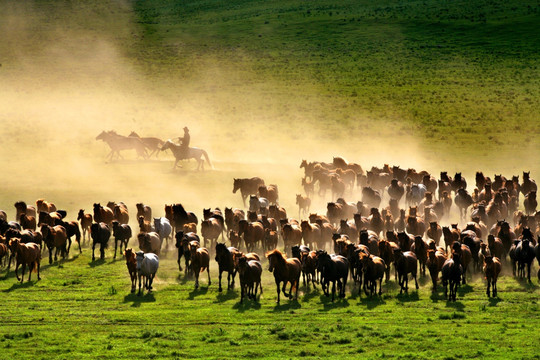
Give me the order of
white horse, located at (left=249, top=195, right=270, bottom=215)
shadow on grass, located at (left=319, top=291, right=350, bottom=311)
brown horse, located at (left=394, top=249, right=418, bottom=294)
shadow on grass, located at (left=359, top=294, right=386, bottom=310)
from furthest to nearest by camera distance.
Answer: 1. white horse, located at (left=249, top=195, right=270, bottom=215)
2. brown horse, located at (left=394, top=249, right=418, bottom=294)
3. shadow on grass, located at (left=359, top=294, right=386, bottom=310)
4. shadow on grass, located at (left=319, top=291, right=350, bottom=311)

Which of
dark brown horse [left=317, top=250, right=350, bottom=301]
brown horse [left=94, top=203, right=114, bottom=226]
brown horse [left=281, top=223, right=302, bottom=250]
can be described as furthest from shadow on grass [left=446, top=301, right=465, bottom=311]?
brown horse [left=94, top=203, right=114, bottom=226]

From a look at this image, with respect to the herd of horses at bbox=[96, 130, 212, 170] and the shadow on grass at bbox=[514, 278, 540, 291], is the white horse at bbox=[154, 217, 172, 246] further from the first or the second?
the herd of horses at bbox=[96, 130, 212, 170]

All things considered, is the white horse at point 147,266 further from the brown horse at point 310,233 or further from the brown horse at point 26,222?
the brown horse at point 26,222

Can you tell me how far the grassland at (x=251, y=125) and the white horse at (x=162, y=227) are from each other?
0.92 m

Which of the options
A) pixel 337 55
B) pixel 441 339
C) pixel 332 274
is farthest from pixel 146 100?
pixel 441 339

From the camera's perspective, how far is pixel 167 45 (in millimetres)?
104125

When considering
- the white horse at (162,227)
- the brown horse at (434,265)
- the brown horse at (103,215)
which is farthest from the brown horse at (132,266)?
the brown horse at (434,265)

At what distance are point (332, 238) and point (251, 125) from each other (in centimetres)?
4427

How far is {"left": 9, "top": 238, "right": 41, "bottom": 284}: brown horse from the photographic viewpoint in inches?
1147

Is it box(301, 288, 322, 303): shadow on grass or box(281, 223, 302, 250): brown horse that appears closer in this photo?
box(301, 288, 322, 303): shadow on grass

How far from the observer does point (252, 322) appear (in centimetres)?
2439

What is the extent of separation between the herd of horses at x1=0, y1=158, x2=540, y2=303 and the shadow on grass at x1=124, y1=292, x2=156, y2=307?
40cm

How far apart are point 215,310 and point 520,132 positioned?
50.5 m

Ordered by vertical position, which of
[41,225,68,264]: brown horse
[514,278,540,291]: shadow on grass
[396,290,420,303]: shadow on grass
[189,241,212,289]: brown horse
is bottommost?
[396,290,420,303]: shadow on grass
